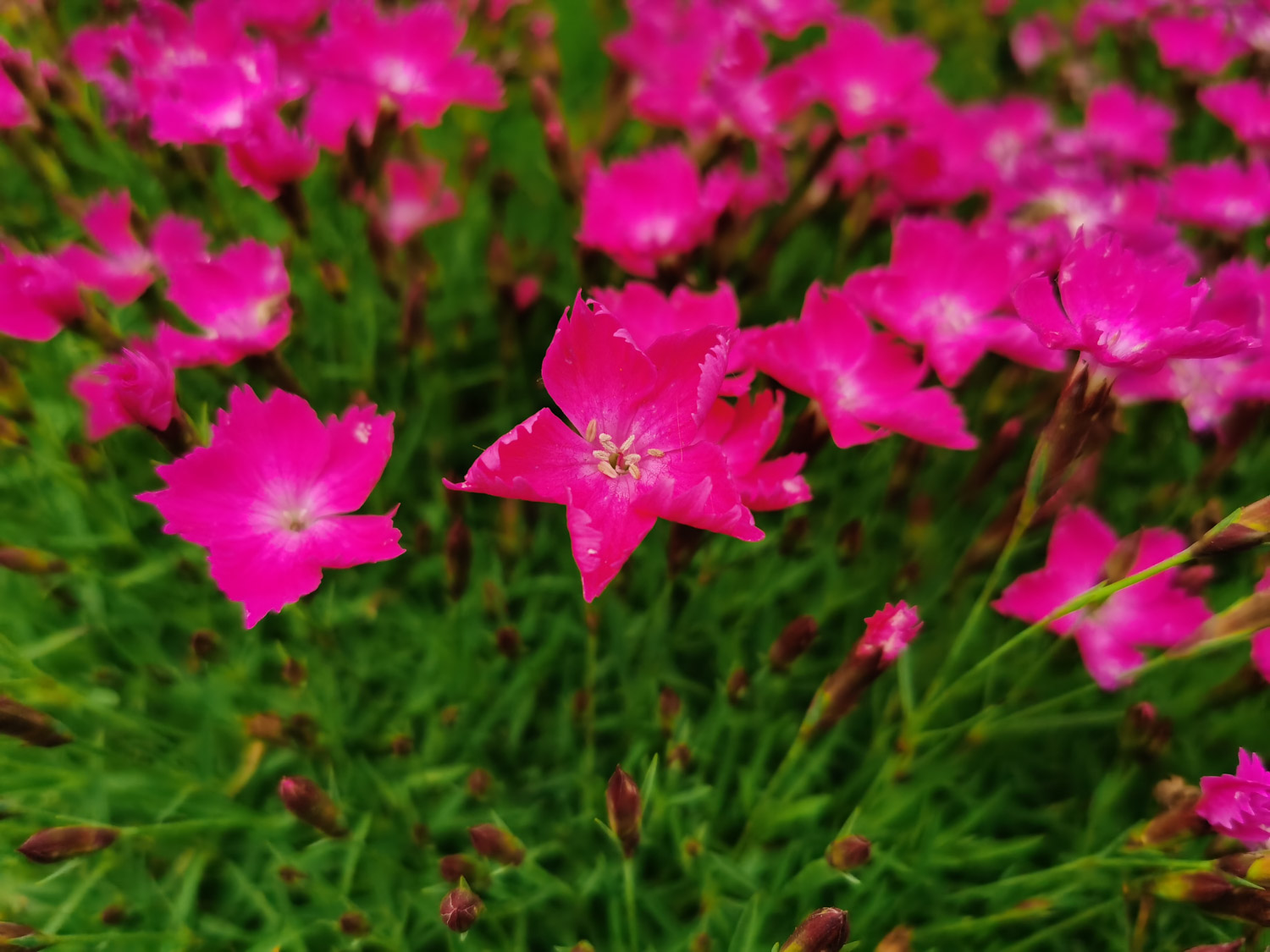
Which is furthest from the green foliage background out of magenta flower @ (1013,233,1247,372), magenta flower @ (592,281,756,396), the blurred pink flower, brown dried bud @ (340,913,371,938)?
the blurred pink flower

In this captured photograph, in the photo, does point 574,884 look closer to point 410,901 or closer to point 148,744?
point 410,901

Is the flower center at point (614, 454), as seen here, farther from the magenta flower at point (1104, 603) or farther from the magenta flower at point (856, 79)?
the magenta flower at point (856, 79)

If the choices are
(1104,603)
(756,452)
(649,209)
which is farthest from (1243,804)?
(649,209)

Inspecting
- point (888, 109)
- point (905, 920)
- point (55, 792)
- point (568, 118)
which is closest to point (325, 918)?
point (55, 792)

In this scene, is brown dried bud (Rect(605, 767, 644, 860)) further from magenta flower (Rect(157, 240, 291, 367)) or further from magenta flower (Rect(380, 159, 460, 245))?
magenta flower (Rect(380, 159, 460, 245))

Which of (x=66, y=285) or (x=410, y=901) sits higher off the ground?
(x=66, y=285)

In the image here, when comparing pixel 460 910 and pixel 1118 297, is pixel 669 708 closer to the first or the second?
pixel 460 910

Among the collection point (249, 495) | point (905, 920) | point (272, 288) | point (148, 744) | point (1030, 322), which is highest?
point (1030, 322)
